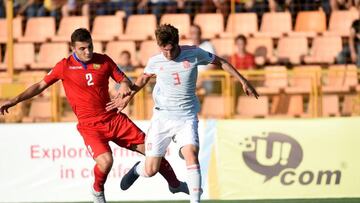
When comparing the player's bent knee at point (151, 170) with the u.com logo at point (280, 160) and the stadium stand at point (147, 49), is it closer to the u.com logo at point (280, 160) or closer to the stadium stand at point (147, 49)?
the u.com logo at point (280, 160)

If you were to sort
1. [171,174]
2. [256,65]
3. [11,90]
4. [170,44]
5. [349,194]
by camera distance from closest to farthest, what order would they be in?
[170,44] → [171,174] → [349,194] → [11,90] → [256,65]

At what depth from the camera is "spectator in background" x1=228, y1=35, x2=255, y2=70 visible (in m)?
16.4

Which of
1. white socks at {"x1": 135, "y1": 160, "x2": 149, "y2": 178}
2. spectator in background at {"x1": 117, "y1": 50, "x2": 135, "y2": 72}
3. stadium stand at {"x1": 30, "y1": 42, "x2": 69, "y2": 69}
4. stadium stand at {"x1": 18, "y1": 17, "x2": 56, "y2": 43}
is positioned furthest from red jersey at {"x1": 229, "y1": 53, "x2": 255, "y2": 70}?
white socks at {"x1": 135, "y1": 160, "x2": 149, "y2": 178}

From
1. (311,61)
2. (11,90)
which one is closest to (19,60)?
(11,90)

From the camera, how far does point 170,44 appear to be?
10.6 meters

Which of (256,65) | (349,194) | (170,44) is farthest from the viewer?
(256,65)

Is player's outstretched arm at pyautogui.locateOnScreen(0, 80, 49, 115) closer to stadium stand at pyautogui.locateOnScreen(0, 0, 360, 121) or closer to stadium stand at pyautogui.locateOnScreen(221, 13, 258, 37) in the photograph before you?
stadium stand at pyautogui.locateOnScreen(0, 0, 360, 121)

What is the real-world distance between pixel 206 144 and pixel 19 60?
4789 millimetres

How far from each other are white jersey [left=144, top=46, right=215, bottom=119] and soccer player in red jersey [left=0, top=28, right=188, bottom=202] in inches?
16.0

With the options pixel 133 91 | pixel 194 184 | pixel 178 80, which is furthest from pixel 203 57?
pixel 194 184

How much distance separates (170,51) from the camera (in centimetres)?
1066

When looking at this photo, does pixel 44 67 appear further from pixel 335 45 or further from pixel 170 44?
pixel 170 44

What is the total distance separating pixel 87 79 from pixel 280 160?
4086 mm

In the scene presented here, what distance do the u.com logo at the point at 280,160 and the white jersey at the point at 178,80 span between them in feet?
11.6
